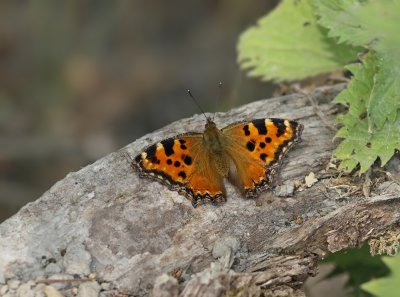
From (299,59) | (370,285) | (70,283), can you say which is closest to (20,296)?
(70,283)

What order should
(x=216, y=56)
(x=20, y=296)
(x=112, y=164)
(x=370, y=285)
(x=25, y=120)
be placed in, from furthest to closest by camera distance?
(x=216, y=56) < (x=25, y=120) < (x=112, y=164) < (x=20, y=296) < (x=370, y=285)

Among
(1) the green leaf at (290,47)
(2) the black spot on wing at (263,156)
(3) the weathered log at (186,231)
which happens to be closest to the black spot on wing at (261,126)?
(2) the black spot on wing at (263,156)

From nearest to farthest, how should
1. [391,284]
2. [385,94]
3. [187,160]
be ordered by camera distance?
[391,284] → [385,94] → [187,160]

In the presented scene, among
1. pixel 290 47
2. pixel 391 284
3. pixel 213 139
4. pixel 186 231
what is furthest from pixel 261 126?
pixel 391 284

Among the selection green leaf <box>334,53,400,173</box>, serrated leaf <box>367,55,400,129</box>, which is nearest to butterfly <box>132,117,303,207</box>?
green leaf <box>334,53,400,173</box>

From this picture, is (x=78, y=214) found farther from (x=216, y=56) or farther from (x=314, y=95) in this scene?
(x=216, y=56)

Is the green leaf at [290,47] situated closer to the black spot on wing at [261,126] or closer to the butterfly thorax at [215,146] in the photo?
the black spot on wing at [261,126]

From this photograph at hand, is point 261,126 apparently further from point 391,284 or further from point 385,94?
point 391,284
